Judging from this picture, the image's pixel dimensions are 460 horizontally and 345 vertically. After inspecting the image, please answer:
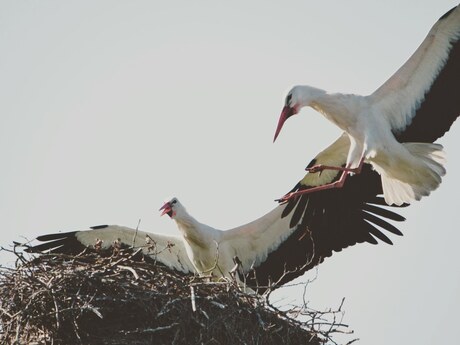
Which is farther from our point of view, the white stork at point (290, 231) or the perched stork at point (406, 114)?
the white stork at point (290, 231)

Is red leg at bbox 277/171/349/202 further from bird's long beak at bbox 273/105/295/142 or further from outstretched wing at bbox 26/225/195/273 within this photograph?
outstretched wing at bbox 26/225/195/273

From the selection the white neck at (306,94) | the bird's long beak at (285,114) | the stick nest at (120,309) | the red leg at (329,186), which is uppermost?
the white neck at (306,94)

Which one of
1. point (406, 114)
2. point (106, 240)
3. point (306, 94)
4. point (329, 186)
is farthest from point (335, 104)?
point (106, 240)

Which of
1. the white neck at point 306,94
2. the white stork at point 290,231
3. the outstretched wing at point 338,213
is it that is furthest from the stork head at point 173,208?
the white neck at point 306,94

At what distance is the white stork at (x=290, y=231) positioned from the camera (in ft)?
32.2

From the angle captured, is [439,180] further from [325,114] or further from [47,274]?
[47,274]

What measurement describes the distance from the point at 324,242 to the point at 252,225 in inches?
24.1

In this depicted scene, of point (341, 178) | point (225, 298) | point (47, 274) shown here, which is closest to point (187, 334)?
point (225, 298)

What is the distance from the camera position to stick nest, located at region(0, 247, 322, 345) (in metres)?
7.72

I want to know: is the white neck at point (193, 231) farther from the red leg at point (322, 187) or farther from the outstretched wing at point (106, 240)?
the red leg at point (322, 187)

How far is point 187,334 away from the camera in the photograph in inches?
307

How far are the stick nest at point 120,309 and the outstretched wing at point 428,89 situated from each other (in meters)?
1.96

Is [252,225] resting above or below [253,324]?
above

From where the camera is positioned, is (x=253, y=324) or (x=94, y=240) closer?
(x=253, y=324)
